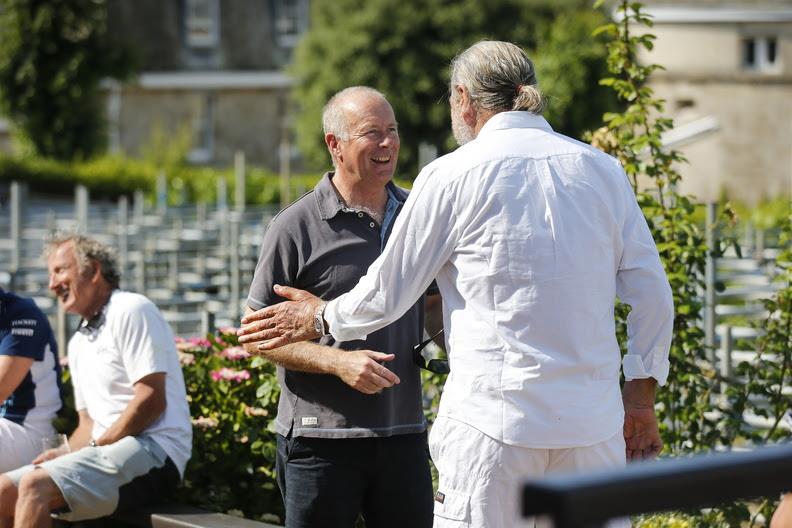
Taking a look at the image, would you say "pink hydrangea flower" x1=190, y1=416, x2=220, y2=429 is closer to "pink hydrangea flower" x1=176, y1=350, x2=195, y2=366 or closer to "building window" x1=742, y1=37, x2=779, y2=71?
"pink hydrangea flower" x1=176, y1=350, x2=195, y2=366

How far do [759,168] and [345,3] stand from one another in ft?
41.9

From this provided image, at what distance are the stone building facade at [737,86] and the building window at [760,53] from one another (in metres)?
0.03

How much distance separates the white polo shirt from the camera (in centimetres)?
546

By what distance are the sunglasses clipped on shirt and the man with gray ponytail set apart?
1.47ft

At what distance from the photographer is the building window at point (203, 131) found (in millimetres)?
49156

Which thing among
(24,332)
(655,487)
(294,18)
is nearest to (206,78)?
(294,18)

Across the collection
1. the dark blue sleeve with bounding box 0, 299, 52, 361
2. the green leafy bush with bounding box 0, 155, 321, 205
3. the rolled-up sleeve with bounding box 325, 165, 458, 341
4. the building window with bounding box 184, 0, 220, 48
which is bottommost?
the green leafy bush with bounding box 0, 155, 321, 205

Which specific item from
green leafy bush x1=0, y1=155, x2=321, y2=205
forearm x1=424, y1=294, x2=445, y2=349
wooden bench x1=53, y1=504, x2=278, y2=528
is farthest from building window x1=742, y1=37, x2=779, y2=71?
forearm x1=424, y1=294, x2=445, y2=349

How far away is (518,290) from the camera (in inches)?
131

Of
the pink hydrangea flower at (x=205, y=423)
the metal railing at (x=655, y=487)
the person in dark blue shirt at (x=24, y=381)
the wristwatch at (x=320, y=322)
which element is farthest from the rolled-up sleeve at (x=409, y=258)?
the person in dark blue shirt at (x=24, y=381)

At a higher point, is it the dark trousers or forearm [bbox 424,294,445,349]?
forearm [bbox 424,294,445,349]

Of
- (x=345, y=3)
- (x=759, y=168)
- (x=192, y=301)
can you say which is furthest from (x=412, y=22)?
(x=192, y=301)

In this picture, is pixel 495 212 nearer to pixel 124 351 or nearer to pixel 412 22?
pixel 124 351

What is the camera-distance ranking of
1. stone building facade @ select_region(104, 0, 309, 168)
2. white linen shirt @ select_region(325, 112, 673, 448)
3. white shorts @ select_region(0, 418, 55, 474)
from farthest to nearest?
stone building facade @ select_region(104, 0, 309, 168) → white shorts @ select_region(0, 418, 55, 474) → white linen shirt @ select_region(325, 112, 673, 448)
